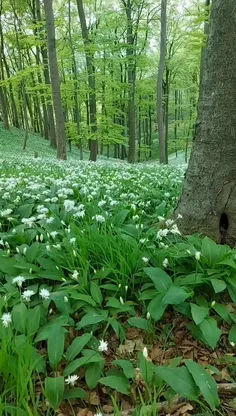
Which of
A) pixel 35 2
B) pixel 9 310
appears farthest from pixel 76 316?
pixel 35 2

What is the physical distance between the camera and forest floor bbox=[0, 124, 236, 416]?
1640mm

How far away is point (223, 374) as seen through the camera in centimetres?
187

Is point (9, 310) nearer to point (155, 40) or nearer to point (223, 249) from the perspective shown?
point (223, 249)

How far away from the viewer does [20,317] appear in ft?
6.64

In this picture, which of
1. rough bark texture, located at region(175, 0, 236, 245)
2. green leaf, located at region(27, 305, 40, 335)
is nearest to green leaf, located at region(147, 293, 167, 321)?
green leaf, located at region(27, 305, 40, 335)

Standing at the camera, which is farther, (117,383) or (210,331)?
(210,331)

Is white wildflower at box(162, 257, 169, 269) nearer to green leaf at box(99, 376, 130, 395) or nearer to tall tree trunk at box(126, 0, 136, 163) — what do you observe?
green leaf at box(99, 376, 130, 395)

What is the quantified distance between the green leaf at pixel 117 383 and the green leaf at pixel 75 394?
0.11m

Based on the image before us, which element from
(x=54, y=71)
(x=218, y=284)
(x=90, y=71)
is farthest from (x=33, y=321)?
(x=90, y=71)

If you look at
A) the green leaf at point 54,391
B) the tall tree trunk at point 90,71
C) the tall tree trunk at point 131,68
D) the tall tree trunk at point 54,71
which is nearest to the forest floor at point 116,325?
the green leaf at point 54,391

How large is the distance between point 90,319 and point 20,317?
1.43 feet

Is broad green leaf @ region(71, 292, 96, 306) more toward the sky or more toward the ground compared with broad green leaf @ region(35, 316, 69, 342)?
more toward the sky

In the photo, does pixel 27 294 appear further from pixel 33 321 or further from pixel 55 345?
pixel 55 345

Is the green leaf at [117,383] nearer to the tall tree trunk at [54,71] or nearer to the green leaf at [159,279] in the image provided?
the green leaf at [159,279]
